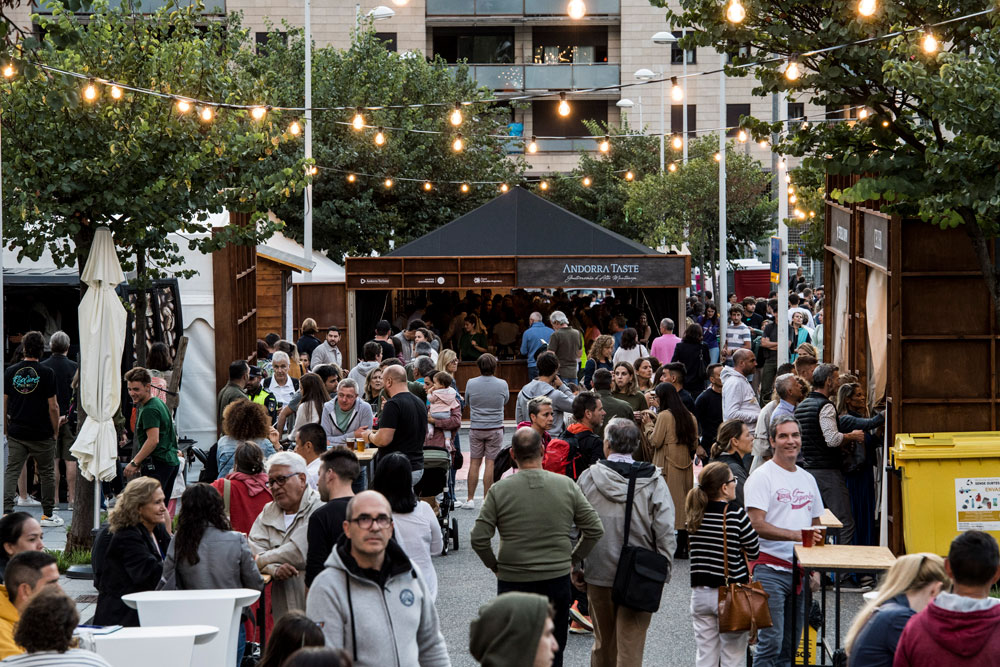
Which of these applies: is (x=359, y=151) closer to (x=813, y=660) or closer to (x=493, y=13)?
(x=493, y=13)

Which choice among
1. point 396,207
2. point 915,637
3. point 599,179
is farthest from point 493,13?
point 915,637

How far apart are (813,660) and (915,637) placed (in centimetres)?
329

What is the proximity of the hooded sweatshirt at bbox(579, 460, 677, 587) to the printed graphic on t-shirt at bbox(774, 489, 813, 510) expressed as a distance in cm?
75

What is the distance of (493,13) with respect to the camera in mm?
50844

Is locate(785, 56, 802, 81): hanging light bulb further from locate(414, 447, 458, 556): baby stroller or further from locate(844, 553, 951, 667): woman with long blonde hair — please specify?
locate(844, 553, 951, 667): woman with long blonde hair

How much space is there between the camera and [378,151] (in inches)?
1449

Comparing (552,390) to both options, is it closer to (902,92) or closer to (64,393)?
(902,92)

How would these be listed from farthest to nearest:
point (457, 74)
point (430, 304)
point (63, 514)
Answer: point (457, 74) < point (430, 304) < point (63, 514)

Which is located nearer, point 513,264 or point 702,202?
point 513,264

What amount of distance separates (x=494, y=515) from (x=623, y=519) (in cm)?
88

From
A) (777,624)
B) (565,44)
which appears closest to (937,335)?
(777,624)

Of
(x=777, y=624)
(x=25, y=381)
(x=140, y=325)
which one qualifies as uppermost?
(x=140, y=325)

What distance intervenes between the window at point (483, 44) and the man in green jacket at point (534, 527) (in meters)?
46.4

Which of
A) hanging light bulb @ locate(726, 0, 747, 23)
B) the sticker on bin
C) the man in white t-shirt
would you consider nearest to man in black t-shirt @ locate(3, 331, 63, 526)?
hanging light bulb @ locate(726, 0, 747, 23)
